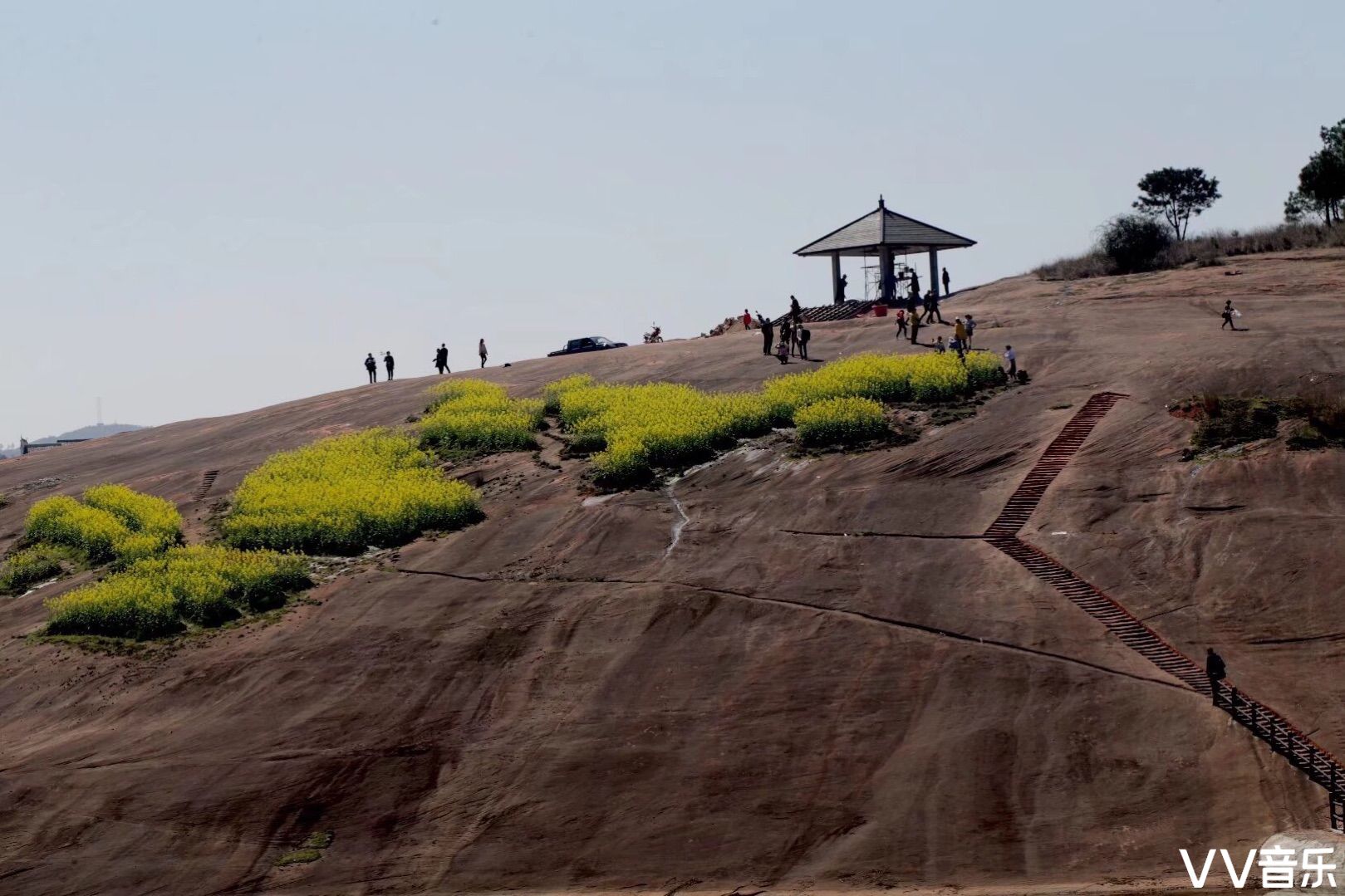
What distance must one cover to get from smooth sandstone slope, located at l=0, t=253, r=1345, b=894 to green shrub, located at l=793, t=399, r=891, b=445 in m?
1.10

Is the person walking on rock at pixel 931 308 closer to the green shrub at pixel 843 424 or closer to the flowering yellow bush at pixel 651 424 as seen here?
the flowering yellow bush at pixel 651 424

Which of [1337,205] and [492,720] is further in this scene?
[1337,205]

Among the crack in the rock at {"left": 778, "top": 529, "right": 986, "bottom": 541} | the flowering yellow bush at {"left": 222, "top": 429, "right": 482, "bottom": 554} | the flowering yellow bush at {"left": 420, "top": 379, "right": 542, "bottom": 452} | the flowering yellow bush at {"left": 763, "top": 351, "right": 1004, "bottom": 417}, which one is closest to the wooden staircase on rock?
the crack in the rock at {"left": 778, "top": 529, "right": 986, "bottom": 541}

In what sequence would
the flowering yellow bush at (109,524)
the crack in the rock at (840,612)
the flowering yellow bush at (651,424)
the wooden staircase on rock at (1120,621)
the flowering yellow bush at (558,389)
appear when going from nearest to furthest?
the wooden staircase on rock at (1120,621) < the crack in the rock at (840,612) < the flowering yellow bush at (109,524) < the flowering yellow bush at (651,424) < the flowering yellow bush at (558,389)

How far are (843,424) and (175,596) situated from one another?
49.0 feet

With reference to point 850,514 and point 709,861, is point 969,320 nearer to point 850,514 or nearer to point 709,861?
point 850,514

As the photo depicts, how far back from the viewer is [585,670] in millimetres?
26578

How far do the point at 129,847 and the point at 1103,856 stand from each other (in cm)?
1446

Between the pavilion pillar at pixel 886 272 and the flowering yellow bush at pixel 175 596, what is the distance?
29.1 metres

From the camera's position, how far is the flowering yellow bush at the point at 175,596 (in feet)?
99.6

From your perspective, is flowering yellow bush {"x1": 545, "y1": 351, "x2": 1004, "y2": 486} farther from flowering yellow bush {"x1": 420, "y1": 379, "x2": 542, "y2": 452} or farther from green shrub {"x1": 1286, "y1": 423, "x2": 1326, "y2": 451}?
green shrub {"x1": 1286, "y1": 423, "x2": 1326, "y2": 451}

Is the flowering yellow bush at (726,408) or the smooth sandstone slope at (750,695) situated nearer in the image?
the smooth sandstone slope at (750,695)

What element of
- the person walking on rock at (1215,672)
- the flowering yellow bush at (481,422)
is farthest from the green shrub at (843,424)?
the person walking on rock at (1215,672)

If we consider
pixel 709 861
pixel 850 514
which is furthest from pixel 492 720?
pixel 850 514
